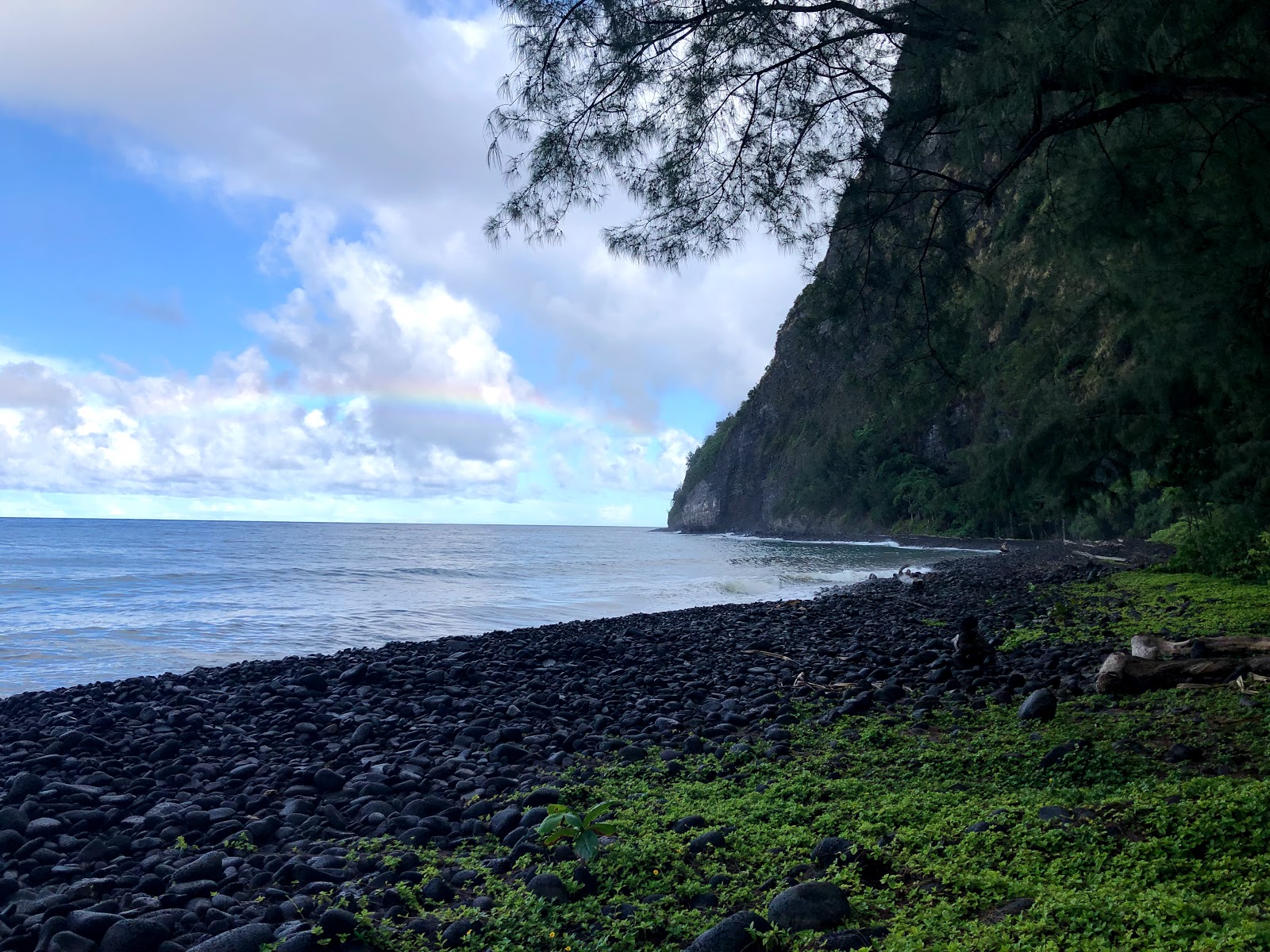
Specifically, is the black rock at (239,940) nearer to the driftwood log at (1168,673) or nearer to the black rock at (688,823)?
the black rock at (688,823)

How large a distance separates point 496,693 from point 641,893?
4.77 metres

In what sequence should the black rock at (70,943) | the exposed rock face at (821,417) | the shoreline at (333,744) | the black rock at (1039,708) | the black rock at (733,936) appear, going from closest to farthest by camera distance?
1. the black rock at (733,936)
2. the black rock at (70,943)
3. the shoreline at (333,744)
4. the black rock at (1039,708)
5. the exposed rock face at (821,417)

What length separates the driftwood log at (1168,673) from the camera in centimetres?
569

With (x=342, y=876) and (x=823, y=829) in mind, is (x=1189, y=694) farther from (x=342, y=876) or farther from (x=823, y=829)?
(x=342, y=876)

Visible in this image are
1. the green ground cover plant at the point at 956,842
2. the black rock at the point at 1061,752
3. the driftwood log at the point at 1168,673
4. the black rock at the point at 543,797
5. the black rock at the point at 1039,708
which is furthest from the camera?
the driftwood log at the point at 1168,673

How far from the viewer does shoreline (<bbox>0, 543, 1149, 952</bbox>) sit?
371cm

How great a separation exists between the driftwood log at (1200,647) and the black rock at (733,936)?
4.87m

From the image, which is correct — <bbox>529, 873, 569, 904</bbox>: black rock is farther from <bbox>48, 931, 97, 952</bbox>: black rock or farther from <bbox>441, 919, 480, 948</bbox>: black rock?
<bbox>48, 931, 97, 952</bbox>: black rock

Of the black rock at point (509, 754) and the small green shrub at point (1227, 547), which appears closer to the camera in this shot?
the black rock at point (509, 754)

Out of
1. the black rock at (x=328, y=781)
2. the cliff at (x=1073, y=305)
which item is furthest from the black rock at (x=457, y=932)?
the cliff at (x=1073, y=305)

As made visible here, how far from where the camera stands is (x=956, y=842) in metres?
3.27

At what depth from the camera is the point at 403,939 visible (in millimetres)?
3023

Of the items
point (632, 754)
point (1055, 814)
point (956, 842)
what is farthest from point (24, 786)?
point (1055, 814)

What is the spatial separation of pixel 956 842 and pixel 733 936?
1114 mm
